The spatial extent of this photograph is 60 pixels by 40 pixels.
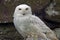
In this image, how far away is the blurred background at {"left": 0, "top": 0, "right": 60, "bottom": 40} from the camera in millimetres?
6547

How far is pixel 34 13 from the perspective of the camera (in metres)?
6.59

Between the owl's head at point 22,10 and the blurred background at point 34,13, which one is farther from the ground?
the owl's head at point 22,10

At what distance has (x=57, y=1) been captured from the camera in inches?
258

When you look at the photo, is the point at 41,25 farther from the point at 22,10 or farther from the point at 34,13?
the point at 34,13

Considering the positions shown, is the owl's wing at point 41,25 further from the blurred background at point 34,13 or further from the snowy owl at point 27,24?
the blurred background at point 34,13

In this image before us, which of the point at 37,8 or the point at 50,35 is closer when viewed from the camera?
the point at 50,35

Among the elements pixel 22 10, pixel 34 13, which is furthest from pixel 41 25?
pixel 34 13

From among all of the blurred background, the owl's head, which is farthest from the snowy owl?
the blurred background

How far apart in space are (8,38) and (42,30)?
912 mm

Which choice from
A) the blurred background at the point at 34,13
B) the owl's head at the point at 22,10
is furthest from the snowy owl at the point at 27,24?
the blurred background at the point at 34,13

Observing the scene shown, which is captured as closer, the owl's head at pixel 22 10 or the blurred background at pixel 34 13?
the owl's head at pixel 22 10

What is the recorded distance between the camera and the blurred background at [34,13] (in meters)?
6.55

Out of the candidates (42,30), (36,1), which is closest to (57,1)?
(36,1)

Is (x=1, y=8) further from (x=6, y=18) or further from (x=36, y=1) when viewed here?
(x=36, y=1)
